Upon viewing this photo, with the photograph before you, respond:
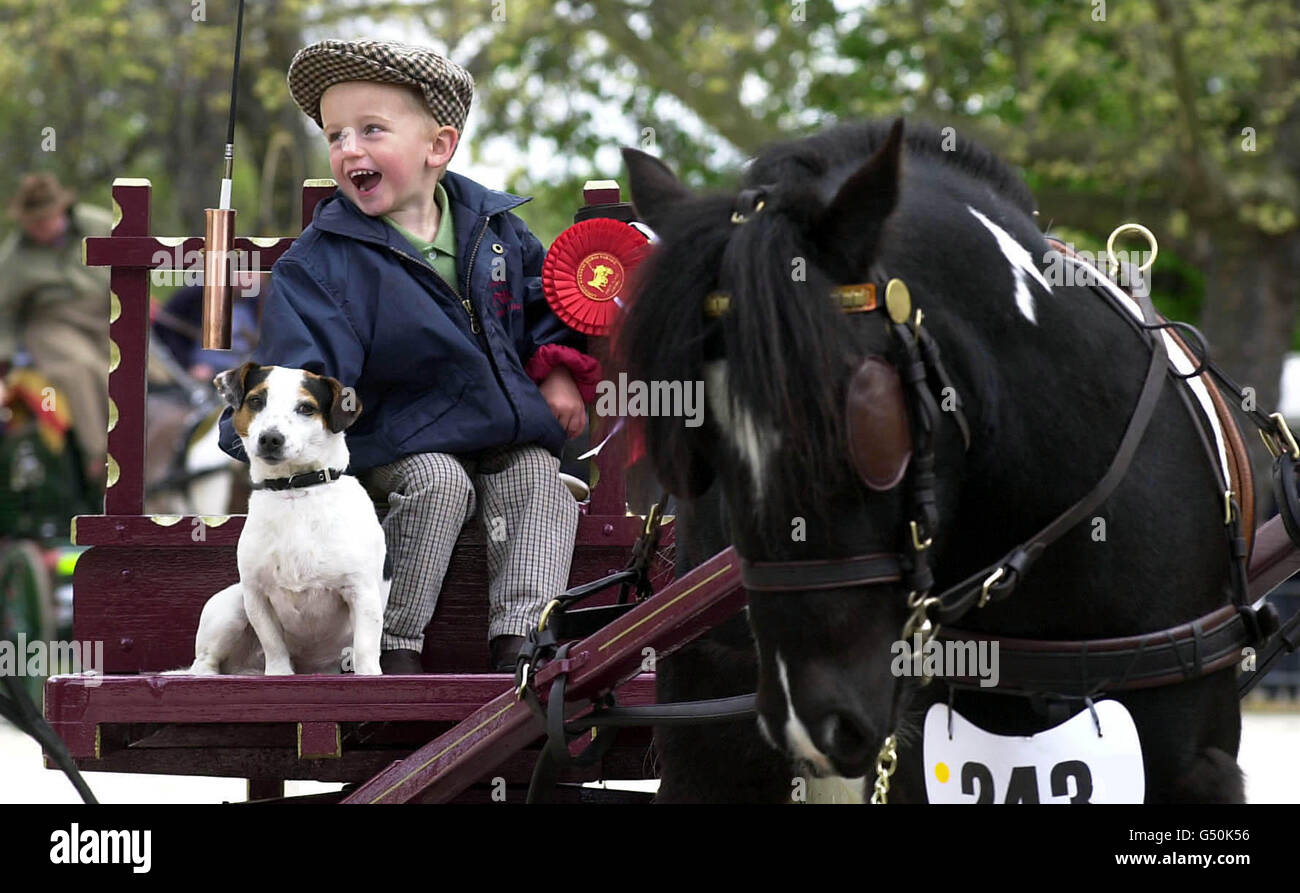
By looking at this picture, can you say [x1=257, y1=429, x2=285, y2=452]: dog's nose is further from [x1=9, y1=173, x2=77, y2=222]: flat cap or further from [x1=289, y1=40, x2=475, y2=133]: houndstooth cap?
[x1=9, y1=173, x2=77, y2=222]: flat cap

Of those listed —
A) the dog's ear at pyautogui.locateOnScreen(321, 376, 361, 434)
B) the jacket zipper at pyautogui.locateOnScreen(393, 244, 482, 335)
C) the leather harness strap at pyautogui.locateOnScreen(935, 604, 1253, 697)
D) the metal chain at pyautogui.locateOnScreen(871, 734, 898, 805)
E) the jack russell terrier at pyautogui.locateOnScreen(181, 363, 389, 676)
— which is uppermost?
the jacket zipper at pyautogui.locateOnScreen(393, 244, 482, 335)

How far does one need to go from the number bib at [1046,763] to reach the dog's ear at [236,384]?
4.93 feet

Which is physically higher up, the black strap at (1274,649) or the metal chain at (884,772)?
the black strap at (1274,649)

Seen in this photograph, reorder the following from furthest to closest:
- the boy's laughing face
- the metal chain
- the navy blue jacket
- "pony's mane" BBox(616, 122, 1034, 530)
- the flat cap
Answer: the flat cap < the boy's laughing face < the navy blue jacket < the metal chain < "pony's mane" BBox(616, 122, 1034, 530)

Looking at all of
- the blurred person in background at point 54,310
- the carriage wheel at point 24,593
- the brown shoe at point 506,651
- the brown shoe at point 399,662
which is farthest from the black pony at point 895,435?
the blurred person in background at point 54,310

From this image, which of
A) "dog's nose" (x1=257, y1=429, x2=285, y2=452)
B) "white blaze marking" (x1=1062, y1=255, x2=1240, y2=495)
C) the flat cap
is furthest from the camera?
the flat cap

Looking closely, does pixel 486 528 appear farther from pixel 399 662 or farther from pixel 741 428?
pixel 741 428

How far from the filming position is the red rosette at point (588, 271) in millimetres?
3533

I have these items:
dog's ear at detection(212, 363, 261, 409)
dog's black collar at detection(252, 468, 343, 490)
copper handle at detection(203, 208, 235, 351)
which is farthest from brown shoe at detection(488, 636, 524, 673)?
copper handle at detection(203, 208, 235, 351)

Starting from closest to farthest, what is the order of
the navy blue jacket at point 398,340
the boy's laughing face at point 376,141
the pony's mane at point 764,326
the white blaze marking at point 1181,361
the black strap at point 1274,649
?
the pony's mane at point 764,326
the white blaze marking at point 1181,361
the black strap at point 1274,649
the navy blue jacket at point 398,340
the boy's laughing face at point 376,141

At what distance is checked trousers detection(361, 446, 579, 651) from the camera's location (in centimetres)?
342

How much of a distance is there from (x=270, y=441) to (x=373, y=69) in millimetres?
811

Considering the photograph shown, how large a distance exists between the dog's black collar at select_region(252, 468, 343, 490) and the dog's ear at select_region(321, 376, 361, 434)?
0.09 metres

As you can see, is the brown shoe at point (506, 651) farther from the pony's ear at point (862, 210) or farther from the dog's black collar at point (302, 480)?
the pony's ear at point (862, 210)
